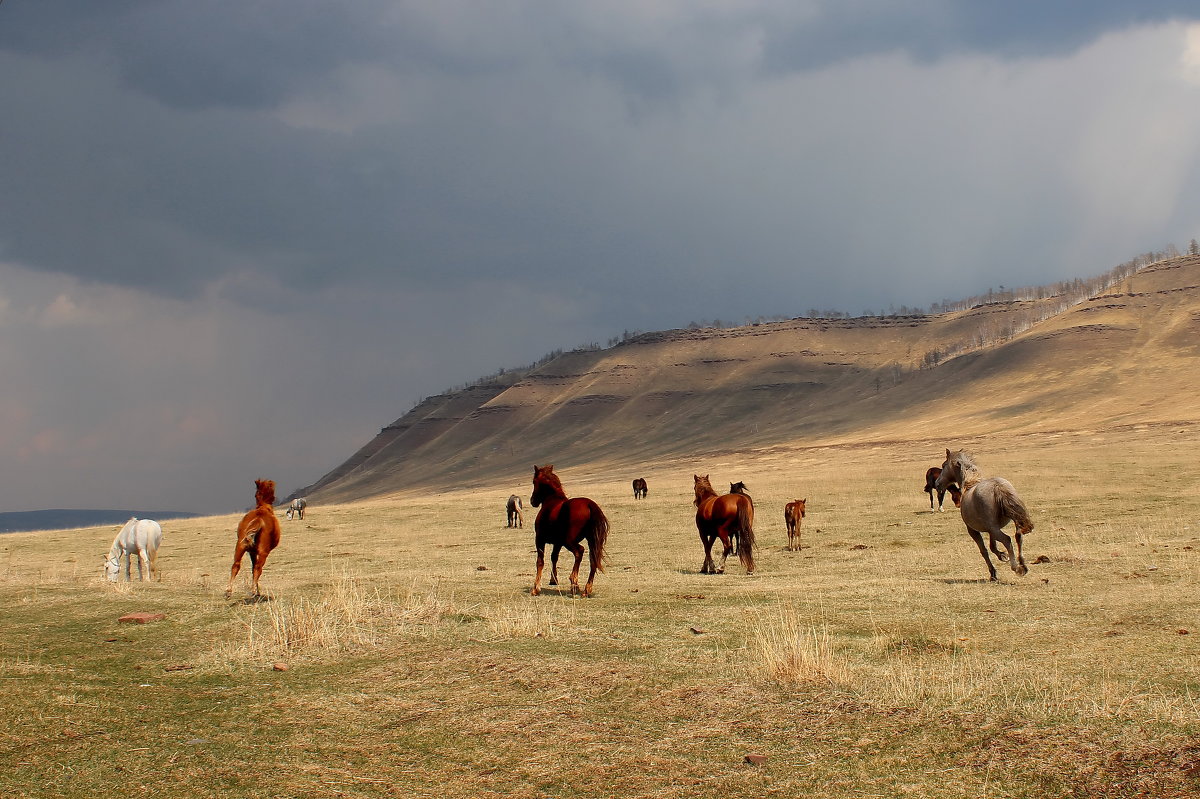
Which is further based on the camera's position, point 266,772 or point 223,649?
point 223,649

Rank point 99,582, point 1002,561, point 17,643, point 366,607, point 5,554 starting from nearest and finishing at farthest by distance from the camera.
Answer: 1. point 17,643
2. point 366,607
3. point 99,582
4. point 1002,561
5. point 5,554

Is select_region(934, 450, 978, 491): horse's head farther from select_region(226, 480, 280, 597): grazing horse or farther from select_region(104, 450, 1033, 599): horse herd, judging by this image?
select_region(226, 480, 280, 597): grazing horse

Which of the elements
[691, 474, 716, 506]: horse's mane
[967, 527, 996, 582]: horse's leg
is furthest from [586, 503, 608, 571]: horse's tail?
[691, 474, 716, 506]: horse's mane

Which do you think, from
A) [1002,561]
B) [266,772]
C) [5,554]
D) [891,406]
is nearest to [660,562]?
[1002,561]

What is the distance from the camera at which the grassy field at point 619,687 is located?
254 inches

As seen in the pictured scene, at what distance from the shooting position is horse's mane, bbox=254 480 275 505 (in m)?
14.2

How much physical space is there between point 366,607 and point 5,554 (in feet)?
106

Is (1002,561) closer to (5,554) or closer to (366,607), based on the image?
(366,607)

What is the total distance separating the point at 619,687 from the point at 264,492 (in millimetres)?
7957

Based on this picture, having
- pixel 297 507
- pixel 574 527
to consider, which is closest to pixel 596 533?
pixel 574 527

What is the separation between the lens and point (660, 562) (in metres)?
23.2

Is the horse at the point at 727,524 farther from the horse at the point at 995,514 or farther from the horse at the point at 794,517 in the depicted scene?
the horse at the point at 794,517

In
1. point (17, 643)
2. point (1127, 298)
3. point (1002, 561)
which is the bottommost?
point (1002, 561)

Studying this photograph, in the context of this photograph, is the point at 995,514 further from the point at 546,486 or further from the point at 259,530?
the point at 259,530
